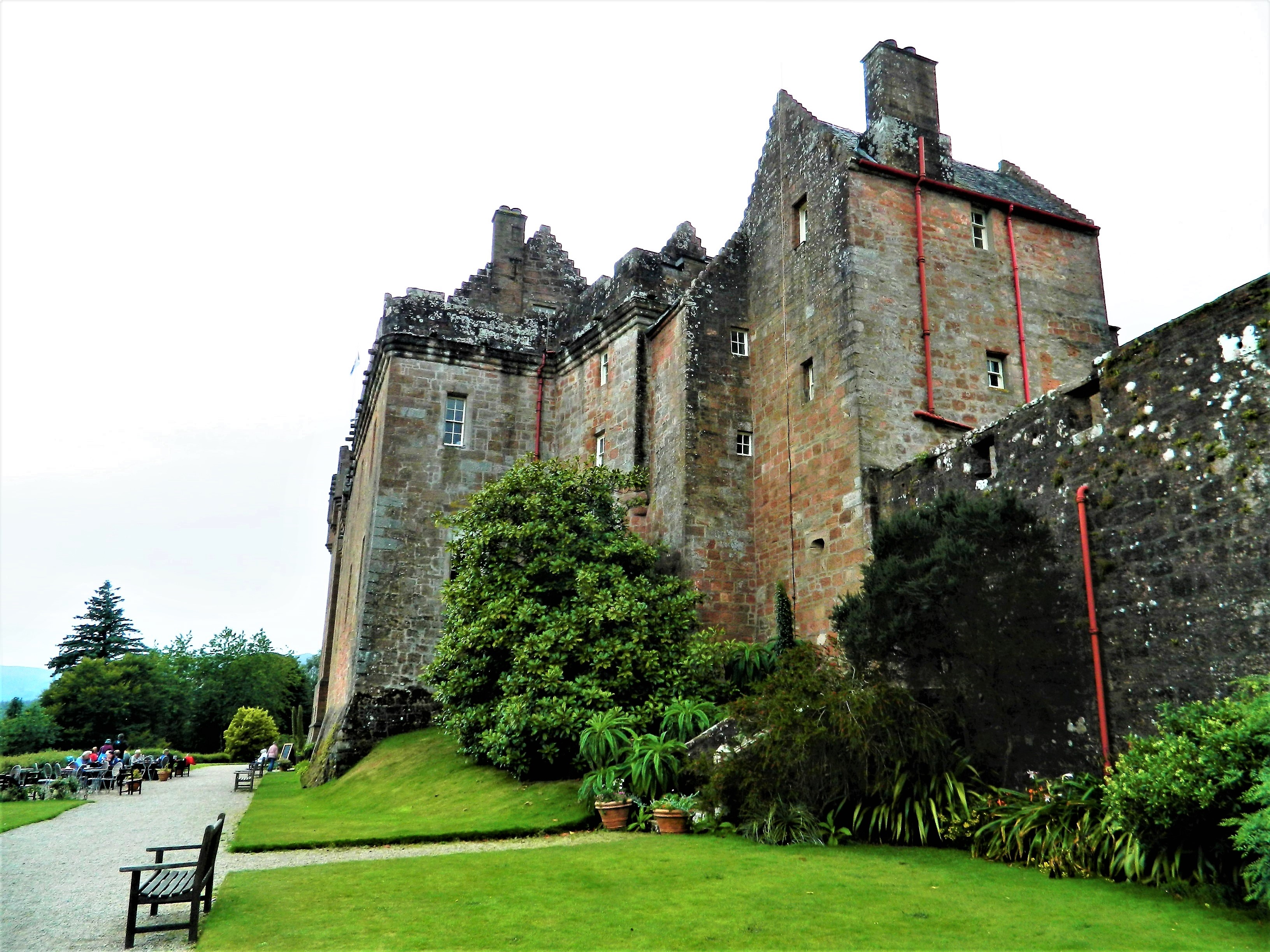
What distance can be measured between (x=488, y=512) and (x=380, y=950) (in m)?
11.5

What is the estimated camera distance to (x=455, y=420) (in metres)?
23.3

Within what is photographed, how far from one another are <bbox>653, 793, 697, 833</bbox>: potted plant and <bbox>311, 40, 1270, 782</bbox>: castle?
5.20 meters

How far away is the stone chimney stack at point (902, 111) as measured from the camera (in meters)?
18.0

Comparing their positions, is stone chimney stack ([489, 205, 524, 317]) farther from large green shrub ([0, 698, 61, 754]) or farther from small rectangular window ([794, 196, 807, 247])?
large green shrub ([0, 698, 61, 754])

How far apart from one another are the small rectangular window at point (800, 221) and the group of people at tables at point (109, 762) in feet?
69.6

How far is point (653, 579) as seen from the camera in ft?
57.3

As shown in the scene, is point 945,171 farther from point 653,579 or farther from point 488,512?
point 488,512

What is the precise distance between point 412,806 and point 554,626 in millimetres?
3630

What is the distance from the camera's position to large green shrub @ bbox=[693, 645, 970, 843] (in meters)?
10.5

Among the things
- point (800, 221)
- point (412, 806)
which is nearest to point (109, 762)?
point (412, 806)

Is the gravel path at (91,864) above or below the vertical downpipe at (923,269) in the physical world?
below

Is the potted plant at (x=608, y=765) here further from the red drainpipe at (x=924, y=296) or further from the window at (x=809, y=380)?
the red drainpipe at (x=924, y=296)

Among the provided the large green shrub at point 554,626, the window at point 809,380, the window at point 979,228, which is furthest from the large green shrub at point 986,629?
the window at point 979,228

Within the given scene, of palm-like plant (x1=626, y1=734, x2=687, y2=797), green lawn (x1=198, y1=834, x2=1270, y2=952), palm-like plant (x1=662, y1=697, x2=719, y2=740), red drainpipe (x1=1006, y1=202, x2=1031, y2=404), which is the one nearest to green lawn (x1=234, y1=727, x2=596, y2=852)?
palm-like plant (x1=626, y1=734, x2=687, y2=797)
